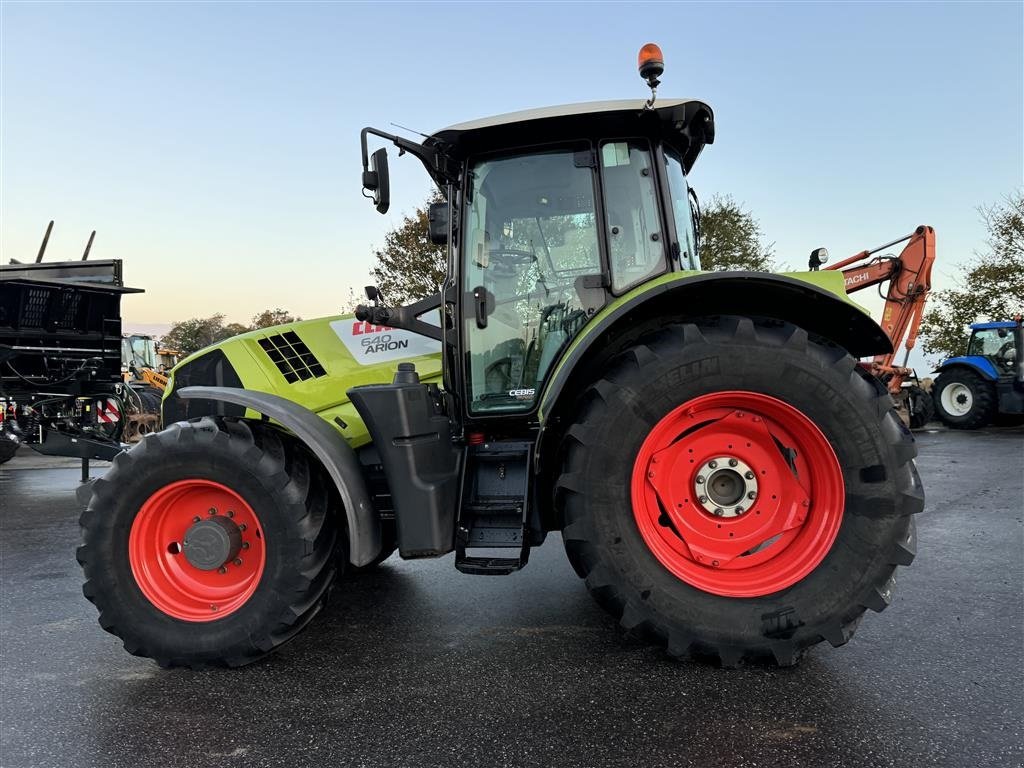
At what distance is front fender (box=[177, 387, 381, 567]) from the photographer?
2607mm

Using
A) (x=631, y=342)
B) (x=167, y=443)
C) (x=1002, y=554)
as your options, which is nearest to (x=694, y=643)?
(x=631, y=342)

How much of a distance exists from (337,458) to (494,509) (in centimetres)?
68

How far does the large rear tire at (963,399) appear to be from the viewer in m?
13.1

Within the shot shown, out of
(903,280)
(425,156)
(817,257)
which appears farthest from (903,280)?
(425,156)

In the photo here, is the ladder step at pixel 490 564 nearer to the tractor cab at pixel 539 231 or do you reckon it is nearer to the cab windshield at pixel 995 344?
the tractor cab at pixel 539 231

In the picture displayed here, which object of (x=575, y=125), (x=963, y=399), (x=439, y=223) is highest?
(x=575, y=125)

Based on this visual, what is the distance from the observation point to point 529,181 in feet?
9.79

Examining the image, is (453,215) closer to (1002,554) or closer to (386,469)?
(386,469)

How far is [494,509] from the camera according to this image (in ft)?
9.00

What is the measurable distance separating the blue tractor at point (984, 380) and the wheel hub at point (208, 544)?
14745mm

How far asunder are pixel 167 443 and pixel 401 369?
995mm

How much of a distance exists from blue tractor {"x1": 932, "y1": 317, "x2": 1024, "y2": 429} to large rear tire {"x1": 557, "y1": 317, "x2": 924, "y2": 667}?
43.5ft

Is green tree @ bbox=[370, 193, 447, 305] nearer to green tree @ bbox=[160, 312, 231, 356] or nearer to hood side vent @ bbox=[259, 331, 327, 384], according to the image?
hood side vent @ bbox=[259, 331, 327, 384]

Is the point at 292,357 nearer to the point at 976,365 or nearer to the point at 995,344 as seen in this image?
the point at 976,365
